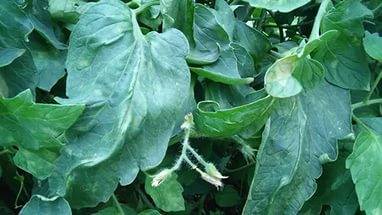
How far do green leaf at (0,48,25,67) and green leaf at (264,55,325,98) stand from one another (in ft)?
1.02

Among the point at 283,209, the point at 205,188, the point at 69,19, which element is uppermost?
the point at 69,19

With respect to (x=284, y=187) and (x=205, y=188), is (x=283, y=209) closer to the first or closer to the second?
(x=284, y=187)

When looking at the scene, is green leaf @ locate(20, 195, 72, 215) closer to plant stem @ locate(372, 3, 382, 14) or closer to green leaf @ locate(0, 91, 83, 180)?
green leaf @ locate(0, 91, 83, 180)

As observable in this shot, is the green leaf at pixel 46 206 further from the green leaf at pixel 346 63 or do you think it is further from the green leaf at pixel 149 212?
the green leaf at pixel 346 63

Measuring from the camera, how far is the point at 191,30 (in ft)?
3.15

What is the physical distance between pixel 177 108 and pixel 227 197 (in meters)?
0.33

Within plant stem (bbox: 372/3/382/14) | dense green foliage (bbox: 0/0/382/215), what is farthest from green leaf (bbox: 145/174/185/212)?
plant stem (bbox: 372/3/382/14)

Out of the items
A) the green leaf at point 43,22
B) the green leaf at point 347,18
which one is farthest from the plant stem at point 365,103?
the green leaf at point 43,22

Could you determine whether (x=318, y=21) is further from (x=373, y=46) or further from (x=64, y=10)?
(x=64, y=10)

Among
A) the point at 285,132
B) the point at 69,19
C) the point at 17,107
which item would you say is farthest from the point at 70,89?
the point at 285,132

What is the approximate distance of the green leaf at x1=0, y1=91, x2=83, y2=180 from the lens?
31.9 inches

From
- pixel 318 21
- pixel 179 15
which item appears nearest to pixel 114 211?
pixel 179 15

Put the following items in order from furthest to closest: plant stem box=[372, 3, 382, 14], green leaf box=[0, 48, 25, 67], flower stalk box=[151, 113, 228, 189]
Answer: plant stem box=[372, 3, 382, 14] → green leaf box=[0, 48, 25, 67] → flower stalk box=[151, 113, 228, 189]

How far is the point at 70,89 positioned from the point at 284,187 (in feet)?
0.98
